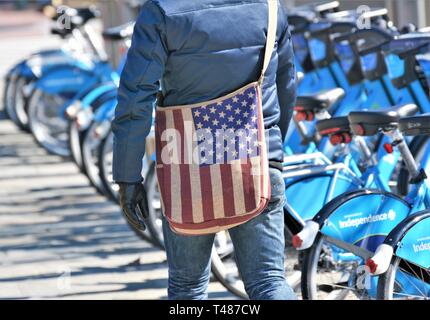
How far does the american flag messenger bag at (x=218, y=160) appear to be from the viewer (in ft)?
13.9

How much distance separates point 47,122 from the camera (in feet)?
37.2

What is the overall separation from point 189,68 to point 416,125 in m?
1.21

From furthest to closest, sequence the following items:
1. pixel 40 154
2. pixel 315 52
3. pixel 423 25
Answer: pixel 40 154 → pixel 423 25 → pixel 315 52

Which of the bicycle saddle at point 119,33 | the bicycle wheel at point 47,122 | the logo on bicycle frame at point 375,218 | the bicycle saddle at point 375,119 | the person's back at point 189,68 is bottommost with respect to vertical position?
the bicycle wheel at point 47,122

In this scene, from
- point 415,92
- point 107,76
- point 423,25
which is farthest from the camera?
point 107,76

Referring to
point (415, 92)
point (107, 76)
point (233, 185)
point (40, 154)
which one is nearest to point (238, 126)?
point (233, 185)

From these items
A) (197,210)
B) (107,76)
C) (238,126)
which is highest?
(238,126)

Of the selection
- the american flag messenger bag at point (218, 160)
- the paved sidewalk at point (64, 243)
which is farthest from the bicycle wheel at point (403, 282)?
the paved sidewalk at point (64, 243)

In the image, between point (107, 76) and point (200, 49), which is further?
point (107, 76)

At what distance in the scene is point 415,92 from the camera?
6.52 m

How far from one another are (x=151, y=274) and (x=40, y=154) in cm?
470

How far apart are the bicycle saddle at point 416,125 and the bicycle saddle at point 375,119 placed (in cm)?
7

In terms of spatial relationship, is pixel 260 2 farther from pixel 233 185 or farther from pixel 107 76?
pixel 107 76

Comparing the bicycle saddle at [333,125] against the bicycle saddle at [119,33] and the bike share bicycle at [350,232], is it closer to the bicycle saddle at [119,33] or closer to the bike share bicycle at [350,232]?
the bike share bicycle at [350,232]
